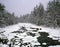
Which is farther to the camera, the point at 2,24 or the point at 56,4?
the point at 2,24

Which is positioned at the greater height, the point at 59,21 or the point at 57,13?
the point at 57,13

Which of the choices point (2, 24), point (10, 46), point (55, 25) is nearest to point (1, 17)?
point (2, 24)

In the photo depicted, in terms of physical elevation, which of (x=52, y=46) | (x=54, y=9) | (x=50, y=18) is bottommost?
(x=52, y=46)

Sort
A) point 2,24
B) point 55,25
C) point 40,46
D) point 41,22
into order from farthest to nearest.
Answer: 1. point 41,22
2. point 2,24
3. point 55,25
4. point 40,46

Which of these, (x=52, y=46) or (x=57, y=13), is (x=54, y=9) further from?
(x=52, y=46)

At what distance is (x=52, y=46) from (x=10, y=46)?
4.48m

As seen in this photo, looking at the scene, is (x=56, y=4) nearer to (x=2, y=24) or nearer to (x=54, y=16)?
(x=54, y=16)

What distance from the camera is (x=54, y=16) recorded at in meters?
32.8

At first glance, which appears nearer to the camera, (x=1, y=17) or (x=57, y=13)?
(x=57, y=13)

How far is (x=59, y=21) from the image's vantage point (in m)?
30.4

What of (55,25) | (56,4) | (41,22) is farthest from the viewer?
(41,22)

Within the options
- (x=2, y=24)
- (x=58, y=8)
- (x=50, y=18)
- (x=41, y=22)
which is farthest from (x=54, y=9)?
(x=2, y=24)

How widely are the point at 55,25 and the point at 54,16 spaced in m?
4.43

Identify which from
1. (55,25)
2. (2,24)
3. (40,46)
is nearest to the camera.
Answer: (40,46)
